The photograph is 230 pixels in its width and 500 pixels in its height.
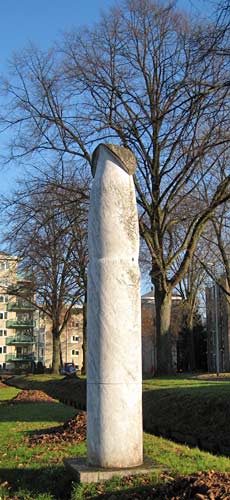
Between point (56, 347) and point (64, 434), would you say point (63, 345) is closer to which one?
point (56, 347)

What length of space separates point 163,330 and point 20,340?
212 ft

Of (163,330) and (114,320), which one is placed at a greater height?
(163,330)

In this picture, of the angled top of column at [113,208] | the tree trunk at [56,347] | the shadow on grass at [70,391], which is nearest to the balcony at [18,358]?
the tree trunk at [56,347]

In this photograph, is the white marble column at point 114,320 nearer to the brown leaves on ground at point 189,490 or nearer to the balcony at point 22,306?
the brown leaves on ground at point 189,490

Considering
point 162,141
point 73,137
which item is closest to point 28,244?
point 73,137

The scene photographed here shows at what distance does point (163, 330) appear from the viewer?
2772 centimetres

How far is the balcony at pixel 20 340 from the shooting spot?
3501 inches

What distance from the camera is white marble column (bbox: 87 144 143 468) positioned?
6.96 m

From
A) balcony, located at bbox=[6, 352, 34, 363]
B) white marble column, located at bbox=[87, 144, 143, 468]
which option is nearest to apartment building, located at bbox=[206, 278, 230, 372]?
balcony, located at bbox=[6, 352, 34, 363]

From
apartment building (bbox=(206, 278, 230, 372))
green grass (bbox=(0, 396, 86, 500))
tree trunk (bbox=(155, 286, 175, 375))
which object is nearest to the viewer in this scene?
green grass (bbox=(0, 396, 86, 500))

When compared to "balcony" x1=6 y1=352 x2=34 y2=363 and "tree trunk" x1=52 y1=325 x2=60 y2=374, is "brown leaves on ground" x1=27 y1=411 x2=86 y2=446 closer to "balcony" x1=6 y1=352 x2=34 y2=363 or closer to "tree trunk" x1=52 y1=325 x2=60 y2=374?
"tree trunk" x1=52 y1=325 x2=60 y2=374

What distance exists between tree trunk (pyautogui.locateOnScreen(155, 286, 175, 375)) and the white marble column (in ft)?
66.2

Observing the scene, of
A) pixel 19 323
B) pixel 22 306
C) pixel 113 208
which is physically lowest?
pixel 113 208

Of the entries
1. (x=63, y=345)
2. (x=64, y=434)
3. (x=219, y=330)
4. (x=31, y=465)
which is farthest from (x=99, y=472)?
(x=63, y=345)
